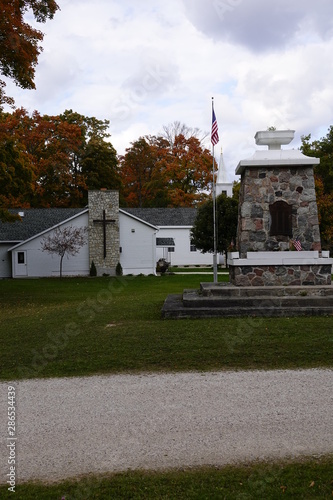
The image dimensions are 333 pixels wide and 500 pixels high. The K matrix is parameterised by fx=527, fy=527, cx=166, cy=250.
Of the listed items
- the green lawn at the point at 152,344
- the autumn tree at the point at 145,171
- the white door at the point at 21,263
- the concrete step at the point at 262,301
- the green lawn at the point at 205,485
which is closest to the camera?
the green lawn at the point at 205,485

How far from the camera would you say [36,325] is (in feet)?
40.6

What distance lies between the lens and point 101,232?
113 feet

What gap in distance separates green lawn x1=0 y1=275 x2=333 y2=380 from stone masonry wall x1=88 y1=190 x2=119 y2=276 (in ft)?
68.0

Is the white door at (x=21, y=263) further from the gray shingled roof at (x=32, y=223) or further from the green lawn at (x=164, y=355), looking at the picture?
the green lawn at (x=164, y=355)

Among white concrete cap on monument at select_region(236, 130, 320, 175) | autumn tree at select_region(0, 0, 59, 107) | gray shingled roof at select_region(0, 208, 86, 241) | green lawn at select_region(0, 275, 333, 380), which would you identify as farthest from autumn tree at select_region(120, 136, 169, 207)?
green lawn at select_region(0, 275, 333, 380)

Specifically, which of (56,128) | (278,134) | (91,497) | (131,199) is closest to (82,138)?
(56,128)

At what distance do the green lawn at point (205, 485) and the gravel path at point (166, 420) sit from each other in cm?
17

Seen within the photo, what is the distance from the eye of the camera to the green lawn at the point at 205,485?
3959 millimetres

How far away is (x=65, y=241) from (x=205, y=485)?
98.1 ft

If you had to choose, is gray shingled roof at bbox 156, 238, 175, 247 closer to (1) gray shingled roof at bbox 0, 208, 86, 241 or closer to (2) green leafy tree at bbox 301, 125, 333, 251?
(1) gray shingled roof at bbox 0, 208, 86, 241

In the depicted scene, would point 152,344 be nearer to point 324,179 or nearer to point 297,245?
point 297,245

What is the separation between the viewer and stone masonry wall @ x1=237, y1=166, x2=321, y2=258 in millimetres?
13953

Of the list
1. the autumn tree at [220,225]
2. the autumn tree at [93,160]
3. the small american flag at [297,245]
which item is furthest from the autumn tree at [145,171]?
the small american flag at [297,245]

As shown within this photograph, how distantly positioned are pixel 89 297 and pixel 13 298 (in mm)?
3041
